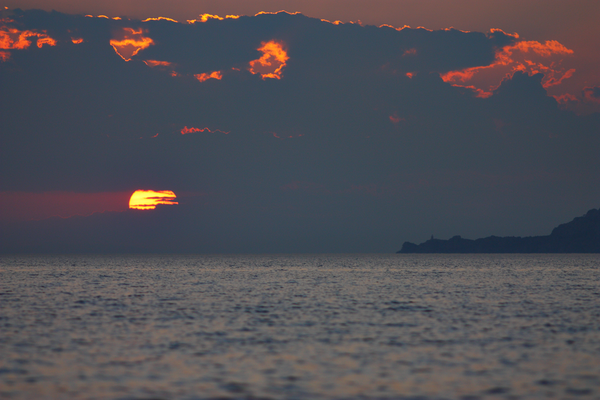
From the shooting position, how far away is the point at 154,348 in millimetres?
27547

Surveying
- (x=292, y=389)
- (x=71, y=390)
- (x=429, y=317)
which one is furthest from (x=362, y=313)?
(x=71, y=390)

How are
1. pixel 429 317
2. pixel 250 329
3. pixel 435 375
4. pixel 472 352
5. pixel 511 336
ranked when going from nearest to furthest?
pixel 435 375 < pixel 472 352 < pixel 511 336 < pixel 250 329 < pixel 429 317

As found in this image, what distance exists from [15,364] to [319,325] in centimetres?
1743

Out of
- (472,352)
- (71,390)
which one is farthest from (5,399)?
(472,352)

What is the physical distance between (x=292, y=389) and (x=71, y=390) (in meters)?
7.58

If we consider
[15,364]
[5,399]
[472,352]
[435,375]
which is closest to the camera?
[5,399]

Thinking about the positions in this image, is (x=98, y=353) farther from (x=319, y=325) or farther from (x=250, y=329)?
(x=319, y=325)

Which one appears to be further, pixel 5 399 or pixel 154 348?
pixel 154 348

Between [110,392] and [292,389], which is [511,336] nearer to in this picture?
[292,389]

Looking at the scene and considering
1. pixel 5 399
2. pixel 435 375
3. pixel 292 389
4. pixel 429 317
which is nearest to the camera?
pixel 5 399

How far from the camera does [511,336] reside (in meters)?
31.2

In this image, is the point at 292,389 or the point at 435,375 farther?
the point at 435,375

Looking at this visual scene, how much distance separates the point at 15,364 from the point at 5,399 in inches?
228

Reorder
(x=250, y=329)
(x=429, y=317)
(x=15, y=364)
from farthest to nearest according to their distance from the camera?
1. (x=429, y=317)
2. (x=250, y=329)
3. (x=15, y=364)
